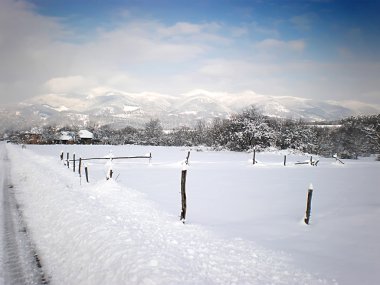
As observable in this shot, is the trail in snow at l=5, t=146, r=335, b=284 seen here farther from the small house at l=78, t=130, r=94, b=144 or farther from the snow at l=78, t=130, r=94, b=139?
the snow at l=78, t=130, r=94, b=139

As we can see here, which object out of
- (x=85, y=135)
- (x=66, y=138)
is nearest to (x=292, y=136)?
(x=85, y=135)

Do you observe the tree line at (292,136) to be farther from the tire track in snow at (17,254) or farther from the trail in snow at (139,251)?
the tire track in snow at (17,254)

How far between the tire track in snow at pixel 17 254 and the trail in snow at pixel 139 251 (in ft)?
0.83

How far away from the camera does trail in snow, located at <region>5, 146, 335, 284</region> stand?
18.7ft

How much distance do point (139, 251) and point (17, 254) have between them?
3.16m

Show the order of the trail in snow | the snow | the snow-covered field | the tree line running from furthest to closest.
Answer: the snow, the tree line, the snow-covered field, the trail in snow

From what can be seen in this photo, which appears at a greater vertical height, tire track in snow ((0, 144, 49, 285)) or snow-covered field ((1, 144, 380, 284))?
snow-covered field ((1, 144, 380, 284))

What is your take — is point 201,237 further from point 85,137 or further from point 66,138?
point 66,138

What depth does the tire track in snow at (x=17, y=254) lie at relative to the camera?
577 centimetres

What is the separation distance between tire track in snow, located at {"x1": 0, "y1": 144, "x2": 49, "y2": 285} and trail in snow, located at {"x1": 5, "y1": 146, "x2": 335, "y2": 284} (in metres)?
0.25

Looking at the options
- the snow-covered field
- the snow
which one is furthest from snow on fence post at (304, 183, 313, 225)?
the snow

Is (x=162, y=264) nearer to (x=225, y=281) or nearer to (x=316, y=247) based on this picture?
(x=225, y=281)

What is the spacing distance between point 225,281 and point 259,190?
11.7m

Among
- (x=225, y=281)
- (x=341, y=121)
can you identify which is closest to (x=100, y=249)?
(x=225, y=281)
